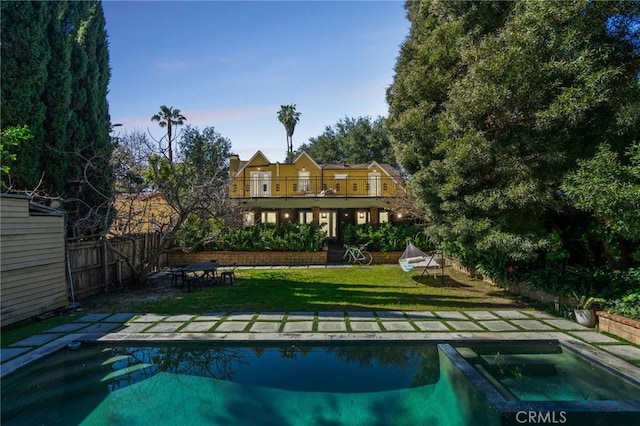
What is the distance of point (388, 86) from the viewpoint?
12062 millimetres

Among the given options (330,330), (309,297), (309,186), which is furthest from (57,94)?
(309,186)

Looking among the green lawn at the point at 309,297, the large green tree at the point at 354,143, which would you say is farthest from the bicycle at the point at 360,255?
the large green tree at the point at 354,143

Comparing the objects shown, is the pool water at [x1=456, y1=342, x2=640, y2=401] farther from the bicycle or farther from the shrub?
the bicycle

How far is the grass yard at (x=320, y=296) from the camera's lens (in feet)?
27.4

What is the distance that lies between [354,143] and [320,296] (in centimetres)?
3130

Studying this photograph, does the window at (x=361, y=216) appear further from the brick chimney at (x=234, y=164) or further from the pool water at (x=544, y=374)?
the pool water at (x=544, y=374)

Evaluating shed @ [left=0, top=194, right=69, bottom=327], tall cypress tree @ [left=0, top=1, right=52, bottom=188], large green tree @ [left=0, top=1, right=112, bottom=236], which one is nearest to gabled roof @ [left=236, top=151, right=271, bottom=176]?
large green tree @ [left=0, top=1, right=112, bottom=236]

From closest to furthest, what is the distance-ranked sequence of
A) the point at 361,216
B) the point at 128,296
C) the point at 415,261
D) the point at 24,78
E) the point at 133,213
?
the point at 128,296
the point at 24,78
the point at 133,213
the point at 415,261
the point at 361,216

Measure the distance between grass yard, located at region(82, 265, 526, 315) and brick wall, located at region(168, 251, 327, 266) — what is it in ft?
9.42

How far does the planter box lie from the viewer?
5767mm

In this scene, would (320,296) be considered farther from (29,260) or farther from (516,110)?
(29,260)

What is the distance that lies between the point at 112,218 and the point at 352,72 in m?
9.21

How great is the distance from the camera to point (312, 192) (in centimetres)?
2317

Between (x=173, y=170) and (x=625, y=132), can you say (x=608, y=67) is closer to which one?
(x=625, y=132)
